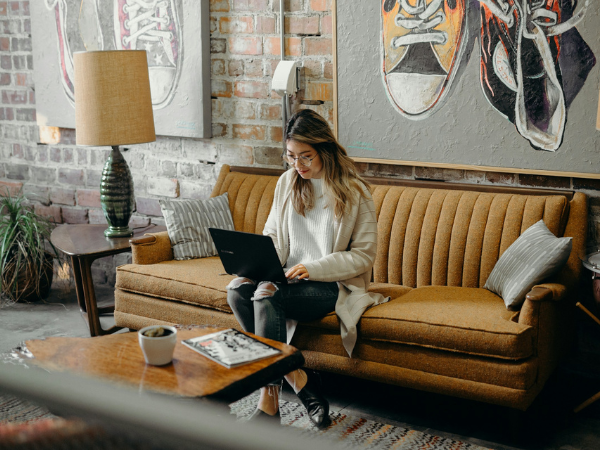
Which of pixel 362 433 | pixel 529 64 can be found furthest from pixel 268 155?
pixel 362 433

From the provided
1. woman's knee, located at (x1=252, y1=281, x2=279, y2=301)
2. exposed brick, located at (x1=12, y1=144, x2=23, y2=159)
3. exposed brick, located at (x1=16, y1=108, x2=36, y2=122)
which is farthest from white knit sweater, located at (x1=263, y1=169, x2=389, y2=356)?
exposed brick, located at (x1=12, y1=144, x2=23, y2=159)

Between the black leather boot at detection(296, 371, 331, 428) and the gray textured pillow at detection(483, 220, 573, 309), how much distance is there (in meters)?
0.78

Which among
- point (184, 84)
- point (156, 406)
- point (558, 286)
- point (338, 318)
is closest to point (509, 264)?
point (558, 286)

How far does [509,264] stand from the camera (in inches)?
101

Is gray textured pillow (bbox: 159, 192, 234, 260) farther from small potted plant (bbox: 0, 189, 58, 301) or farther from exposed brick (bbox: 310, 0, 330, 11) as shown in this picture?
exposed brick (bbox: 310, 0, 330, 11)

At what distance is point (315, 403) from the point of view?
2.40 metres

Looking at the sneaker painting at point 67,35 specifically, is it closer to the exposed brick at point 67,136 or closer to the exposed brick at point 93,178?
the exposed brick at point 67,136

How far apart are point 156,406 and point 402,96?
9.81 ft

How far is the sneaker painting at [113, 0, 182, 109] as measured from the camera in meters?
3.77

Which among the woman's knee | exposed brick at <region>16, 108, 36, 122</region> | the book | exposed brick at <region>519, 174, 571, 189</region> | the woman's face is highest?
exposed brick at <region>16, 108, 36, 122</region>

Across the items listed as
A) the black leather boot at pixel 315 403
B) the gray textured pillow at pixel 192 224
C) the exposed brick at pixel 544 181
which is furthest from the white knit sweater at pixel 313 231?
the exposed brick at pixel 544 181

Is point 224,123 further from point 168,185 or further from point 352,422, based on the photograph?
point 352,422

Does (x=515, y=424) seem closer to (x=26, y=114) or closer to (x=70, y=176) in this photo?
(x=70, y=176)

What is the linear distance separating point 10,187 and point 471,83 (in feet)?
10.9
